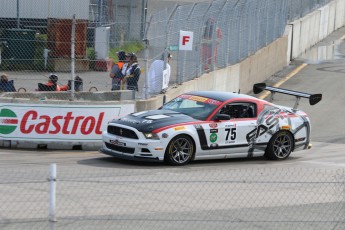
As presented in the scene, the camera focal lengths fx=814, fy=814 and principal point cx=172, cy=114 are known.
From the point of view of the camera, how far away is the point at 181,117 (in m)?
15.1

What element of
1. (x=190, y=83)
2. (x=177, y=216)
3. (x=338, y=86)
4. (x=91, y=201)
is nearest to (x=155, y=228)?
(x=177, y=216)

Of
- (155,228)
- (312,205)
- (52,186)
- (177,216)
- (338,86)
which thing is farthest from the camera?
(338,86)

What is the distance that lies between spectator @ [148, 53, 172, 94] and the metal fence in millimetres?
36

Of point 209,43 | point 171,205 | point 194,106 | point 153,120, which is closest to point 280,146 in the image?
point 194,106

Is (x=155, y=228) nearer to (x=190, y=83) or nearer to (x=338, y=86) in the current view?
(x=190, y=83)

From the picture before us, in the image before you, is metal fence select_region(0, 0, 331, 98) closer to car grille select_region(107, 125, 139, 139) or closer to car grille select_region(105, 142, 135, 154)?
car grille select_region(107, 125, 139, 139)

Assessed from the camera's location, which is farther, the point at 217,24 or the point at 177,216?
the point at 217,24

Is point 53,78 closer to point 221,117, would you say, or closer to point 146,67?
point 146,67

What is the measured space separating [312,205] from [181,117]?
5718mm

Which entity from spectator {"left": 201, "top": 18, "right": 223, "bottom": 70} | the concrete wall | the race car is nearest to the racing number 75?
the race car

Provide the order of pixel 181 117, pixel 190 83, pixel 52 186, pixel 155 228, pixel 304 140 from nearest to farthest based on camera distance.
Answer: pixel 52 186 → pixel 155 228 → pixel 181 117 → pixel 304 140 → pixel 190 83

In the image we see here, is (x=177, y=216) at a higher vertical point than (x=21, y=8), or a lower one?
lower

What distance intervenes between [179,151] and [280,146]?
2.46 m

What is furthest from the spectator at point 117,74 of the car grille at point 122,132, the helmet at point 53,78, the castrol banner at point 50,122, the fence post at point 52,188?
the fence post at point 52,188
